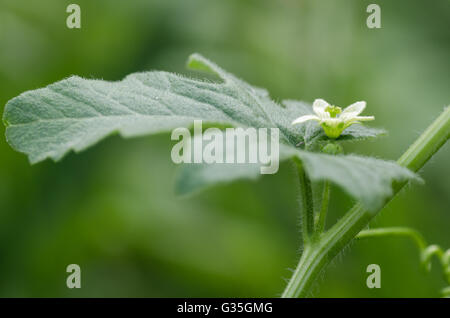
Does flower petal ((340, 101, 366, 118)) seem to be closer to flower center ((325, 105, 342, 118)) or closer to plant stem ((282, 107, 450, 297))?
flower center ((325, 105, 342, 118))

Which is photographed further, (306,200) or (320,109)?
(320,109)

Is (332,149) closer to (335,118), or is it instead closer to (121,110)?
(335,118)

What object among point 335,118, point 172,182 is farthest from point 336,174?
point 172,182

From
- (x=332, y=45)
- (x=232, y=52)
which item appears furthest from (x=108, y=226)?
(x=332, y=45)

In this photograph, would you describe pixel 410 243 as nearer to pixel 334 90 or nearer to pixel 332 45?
pixel 334 90

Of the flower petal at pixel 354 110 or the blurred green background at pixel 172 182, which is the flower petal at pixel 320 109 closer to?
the flower petal at pixel 354 110

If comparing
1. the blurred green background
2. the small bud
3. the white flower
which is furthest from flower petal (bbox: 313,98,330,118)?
the blurred green background
